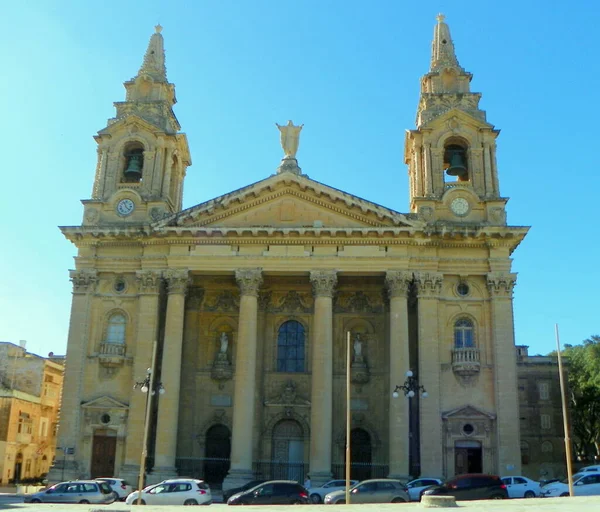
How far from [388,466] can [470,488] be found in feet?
24.9

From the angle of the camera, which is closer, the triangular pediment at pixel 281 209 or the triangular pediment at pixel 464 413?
the triangular pediment at pixel 464 413

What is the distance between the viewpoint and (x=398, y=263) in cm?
3516

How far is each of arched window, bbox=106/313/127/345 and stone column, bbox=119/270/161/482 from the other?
1148 millimetres

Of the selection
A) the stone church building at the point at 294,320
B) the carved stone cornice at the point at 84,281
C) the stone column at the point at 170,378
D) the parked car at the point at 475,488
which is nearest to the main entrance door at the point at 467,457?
the stone church building at the point at 294,320

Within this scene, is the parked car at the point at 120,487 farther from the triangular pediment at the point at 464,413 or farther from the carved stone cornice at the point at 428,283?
the carved stone cornice at the point at 428,283

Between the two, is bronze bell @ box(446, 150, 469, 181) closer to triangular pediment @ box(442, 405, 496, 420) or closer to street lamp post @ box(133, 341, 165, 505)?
triangular pediment @ box(442, 405, 496, 420)

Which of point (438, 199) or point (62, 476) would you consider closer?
point (62, 476)

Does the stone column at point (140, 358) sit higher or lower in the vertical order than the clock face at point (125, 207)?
lower

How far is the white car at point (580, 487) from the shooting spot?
29281 mm

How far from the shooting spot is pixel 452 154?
129 ft

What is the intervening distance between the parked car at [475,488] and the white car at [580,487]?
3.34 meters

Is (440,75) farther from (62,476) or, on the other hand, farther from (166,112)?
(62,476)

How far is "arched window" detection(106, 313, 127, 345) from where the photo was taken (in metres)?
36.8

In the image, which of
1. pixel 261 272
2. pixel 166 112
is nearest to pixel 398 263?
pixel 261 272
